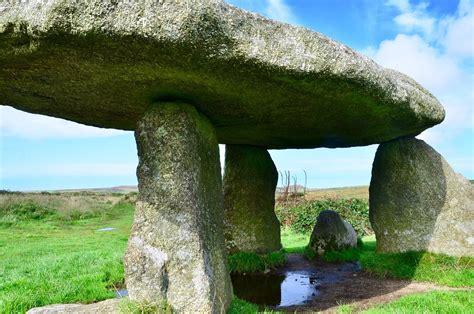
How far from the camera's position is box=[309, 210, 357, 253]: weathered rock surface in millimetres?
12562

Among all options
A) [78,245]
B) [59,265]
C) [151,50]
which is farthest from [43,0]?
[78,245]

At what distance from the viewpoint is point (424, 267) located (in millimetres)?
9539

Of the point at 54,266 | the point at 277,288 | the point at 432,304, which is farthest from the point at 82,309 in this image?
the point at 432,304

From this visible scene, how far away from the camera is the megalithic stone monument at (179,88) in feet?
16.4

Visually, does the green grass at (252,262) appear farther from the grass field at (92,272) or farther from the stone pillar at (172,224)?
the stone pillar at (172,224)

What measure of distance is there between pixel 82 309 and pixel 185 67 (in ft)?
13.2

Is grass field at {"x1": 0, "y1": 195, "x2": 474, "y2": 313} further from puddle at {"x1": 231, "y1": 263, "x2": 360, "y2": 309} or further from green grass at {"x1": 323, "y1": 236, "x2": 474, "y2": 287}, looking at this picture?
puddle at {"x1": 231, "y1": 263, "x2": 360, "y2": 309}

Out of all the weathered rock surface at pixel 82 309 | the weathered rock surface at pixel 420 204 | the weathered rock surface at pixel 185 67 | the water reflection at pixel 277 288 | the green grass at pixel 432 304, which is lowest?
the water reflection at pixel 277 288

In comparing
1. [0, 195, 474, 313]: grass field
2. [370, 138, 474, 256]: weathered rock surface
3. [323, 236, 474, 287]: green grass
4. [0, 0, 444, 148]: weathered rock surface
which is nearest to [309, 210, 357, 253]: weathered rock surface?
[0, 195, 474, 313]: grass field

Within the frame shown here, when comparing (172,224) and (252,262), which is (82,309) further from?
(252,262)

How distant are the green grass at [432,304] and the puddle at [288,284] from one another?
155 centimetres

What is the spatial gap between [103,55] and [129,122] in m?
3.52

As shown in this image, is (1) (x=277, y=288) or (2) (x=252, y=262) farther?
(2) (x=252, y=262)

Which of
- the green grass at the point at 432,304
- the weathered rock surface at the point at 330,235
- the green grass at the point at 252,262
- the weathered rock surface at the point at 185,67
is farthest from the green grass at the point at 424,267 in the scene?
the weathered rock surface at the point at 185,67
